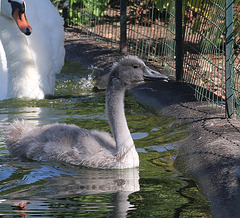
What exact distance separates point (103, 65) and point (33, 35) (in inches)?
64.7

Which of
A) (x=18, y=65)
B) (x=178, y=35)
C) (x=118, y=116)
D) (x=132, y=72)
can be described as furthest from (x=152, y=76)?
(x=18, y=65)

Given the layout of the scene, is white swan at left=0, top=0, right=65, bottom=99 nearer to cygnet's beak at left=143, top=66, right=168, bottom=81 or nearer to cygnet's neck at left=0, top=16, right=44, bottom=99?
cygnet's neck at left=0, top=16, right=44, bottom=99

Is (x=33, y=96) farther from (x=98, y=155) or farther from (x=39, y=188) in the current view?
(x=39, y=188)

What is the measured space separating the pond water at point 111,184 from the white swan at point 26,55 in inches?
40.2

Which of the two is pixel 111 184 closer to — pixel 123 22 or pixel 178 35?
pixel 178 35

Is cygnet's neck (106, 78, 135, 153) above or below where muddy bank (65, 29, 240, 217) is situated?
above

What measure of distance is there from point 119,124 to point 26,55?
121 inches

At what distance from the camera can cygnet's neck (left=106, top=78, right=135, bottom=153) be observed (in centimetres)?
491

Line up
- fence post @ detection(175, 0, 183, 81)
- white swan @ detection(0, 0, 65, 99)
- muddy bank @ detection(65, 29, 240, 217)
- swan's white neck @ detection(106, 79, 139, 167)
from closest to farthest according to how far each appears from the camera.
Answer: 1. muddy bank @ detection(65, 29, 240, 217)
2. swan's white neck @ detection(106, 79, 139, 167)
3. fence post @ detection(175, 0, 183, 81)
4. white swan @ detection(0, 0, 65, 99)

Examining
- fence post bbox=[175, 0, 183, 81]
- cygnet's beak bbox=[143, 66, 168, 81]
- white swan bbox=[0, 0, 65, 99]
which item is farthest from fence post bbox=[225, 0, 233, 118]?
white swan bbox=[0, 0, 65, 99]

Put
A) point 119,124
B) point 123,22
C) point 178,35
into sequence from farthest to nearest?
1. point 123,22
2. point 178,35
3. point 119,124

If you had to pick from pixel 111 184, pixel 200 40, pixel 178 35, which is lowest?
pixel 111 184

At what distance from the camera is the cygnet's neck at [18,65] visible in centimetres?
748

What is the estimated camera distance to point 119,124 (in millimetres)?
4961
